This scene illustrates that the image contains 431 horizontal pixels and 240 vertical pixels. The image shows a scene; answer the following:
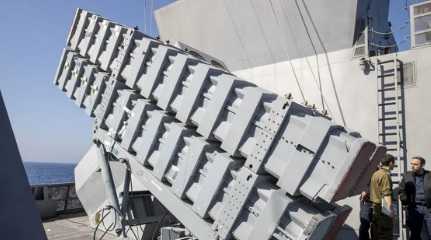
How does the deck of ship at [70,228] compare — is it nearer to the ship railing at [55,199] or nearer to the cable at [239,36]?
the ship railing at [55,199]

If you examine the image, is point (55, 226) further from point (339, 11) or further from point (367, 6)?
point (367, 6)

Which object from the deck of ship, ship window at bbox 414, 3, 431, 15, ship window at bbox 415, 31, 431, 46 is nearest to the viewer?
ship window at bbox 415, 31, 431, 46

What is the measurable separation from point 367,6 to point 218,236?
6.25 m

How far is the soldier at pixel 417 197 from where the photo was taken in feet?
19.4

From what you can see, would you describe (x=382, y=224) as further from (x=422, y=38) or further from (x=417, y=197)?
(x=422, y=38)

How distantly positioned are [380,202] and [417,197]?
63 centimetres

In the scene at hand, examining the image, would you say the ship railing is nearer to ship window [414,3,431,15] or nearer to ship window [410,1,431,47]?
ship window [410,1,431,47]

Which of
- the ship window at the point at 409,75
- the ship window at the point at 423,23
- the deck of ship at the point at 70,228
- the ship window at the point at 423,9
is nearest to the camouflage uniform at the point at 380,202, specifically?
the ship window at the point at 409,75

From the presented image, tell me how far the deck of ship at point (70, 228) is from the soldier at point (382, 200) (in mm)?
5206

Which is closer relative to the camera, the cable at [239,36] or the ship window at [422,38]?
the ship window at [422,38]

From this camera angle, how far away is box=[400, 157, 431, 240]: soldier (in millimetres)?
5914

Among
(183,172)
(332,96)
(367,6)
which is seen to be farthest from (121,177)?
(367,6)

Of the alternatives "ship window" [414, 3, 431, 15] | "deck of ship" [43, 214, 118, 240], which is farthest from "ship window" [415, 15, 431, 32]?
"deck of ship" [43, 214, 118, 240]

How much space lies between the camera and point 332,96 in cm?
805
